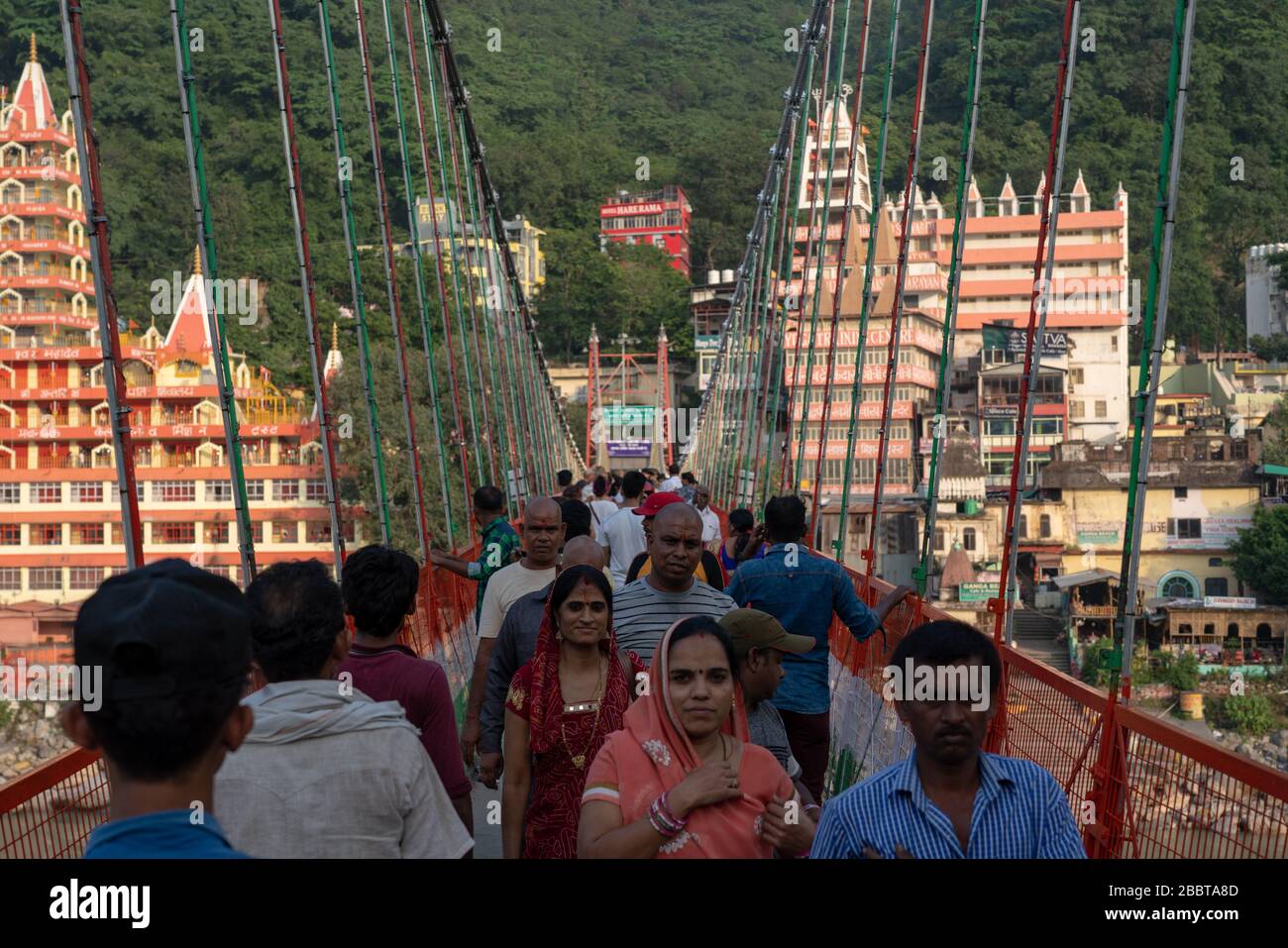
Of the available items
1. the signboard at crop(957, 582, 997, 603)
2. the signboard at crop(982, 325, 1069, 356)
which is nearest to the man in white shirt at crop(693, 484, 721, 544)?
the signboard at crop(957, 582, 997, 603)

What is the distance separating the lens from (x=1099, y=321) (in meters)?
53.3

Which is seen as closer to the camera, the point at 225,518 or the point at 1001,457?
Result: the point at 225,518

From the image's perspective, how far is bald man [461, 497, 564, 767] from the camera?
4.39 m

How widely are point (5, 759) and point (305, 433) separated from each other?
9.77m

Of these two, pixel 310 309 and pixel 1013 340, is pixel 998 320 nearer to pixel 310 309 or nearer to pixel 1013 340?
pixel 1013 340

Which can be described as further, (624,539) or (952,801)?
(624,539)

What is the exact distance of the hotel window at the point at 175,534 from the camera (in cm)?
3831

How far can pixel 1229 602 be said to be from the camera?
38.5 m

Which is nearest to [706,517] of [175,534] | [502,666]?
[502,666]

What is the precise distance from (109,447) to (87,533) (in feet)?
7.06

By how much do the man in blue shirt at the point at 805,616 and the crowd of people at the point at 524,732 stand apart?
0.01 metres
